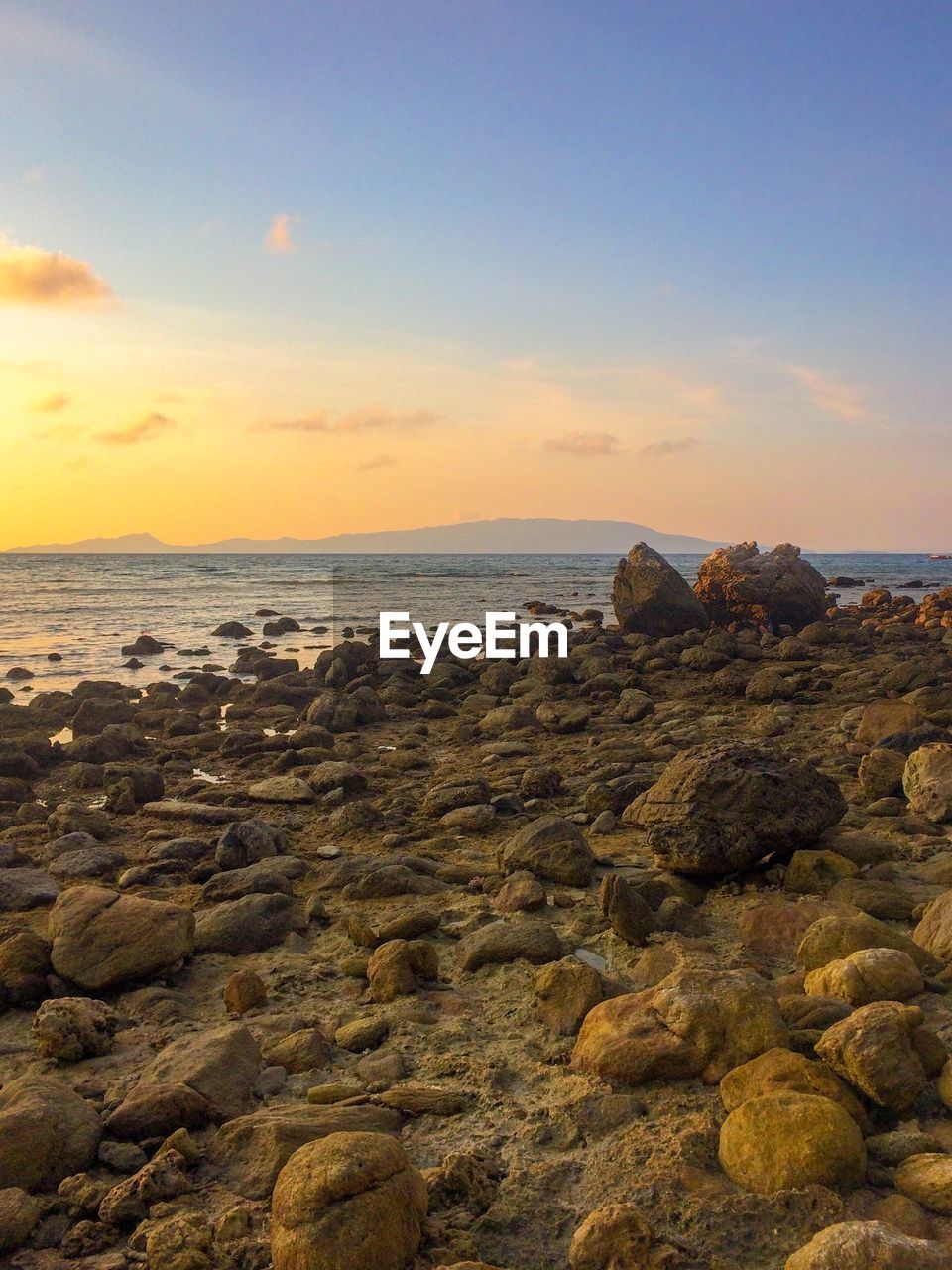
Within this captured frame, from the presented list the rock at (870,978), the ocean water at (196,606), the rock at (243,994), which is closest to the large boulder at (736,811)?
the rock at (870,978)

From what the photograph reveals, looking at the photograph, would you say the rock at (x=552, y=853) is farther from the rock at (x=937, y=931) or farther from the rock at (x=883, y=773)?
the rock at (x=883, y=773)

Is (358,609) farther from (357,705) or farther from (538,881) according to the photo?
(538,881)

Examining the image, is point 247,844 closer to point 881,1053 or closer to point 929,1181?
point 881,1053

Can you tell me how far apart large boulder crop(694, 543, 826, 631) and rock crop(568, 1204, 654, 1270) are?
2185 cm

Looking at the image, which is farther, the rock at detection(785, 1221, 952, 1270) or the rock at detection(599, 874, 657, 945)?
the rock at detection(599, 874, 657, 945)

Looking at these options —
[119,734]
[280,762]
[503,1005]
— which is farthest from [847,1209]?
[119,734]

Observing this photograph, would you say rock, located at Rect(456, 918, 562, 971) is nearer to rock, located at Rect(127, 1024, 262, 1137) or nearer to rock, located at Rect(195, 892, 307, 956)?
rock, located at Rect(195, 892, 307, 956)

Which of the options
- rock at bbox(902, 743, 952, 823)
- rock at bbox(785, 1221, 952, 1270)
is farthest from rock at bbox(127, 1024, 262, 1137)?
rock at bbox(902, 743, 952, 823)

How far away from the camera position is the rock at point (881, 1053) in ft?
12.3

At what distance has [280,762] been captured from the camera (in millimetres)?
10992

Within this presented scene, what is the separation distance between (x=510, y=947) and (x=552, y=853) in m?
1.35

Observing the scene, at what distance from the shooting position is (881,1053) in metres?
3.79

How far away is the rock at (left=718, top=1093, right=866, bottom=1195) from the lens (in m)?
3.34

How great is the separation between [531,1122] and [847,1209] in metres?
1.23
